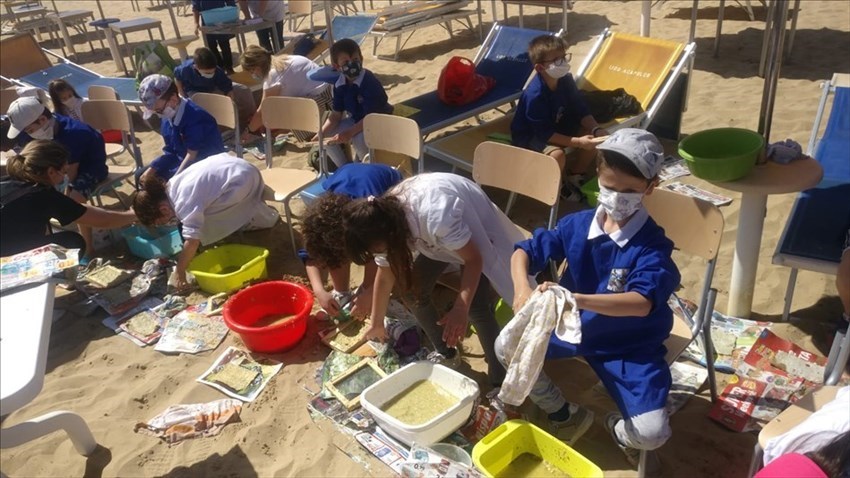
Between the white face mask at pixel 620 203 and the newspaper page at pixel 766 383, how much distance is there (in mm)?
1158

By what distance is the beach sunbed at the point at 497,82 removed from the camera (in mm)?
5336

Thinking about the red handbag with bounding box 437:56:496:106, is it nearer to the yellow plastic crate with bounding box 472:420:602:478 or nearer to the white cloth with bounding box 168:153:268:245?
the white cloth with bounding box 168:153:268:245

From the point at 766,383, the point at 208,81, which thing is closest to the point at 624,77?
the point at 766,383

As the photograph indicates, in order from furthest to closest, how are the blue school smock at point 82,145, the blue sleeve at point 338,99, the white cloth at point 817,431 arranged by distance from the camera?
the blue sleeve at point 338,99
the blue school smock at point 82,145
the white cloth at point 817,431

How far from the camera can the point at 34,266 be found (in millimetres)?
2641

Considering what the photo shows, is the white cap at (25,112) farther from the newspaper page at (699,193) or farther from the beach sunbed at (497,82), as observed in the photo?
the newspaper page at (699,193)

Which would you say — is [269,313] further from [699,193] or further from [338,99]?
[699,193]

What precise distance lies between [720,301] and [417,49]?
676cm

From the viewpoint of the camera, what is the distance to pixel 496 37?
622 cm

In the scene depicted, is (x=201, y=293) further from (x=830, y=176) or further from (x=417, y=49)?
(x=417, y=49)

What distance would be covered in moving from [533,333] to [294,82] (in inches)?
176

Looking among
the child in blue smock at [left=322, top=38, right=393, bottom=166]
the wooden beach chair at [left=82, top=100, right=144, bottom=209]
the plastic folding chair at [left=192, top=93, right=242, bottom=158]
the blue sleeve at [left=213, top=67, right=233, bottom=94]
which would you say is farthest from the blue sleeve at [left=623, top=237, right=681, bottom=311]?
the blue sleeve at [left=213, top=67, right=233, bottom=94]

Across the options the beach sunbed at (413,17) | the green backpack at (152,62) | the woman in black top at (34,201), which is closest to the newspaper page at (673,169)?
the woman in black top at (34,201)

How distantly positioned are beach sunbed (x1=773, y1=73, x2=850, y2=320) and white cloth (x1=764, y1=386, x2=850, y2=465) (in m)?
1.13
